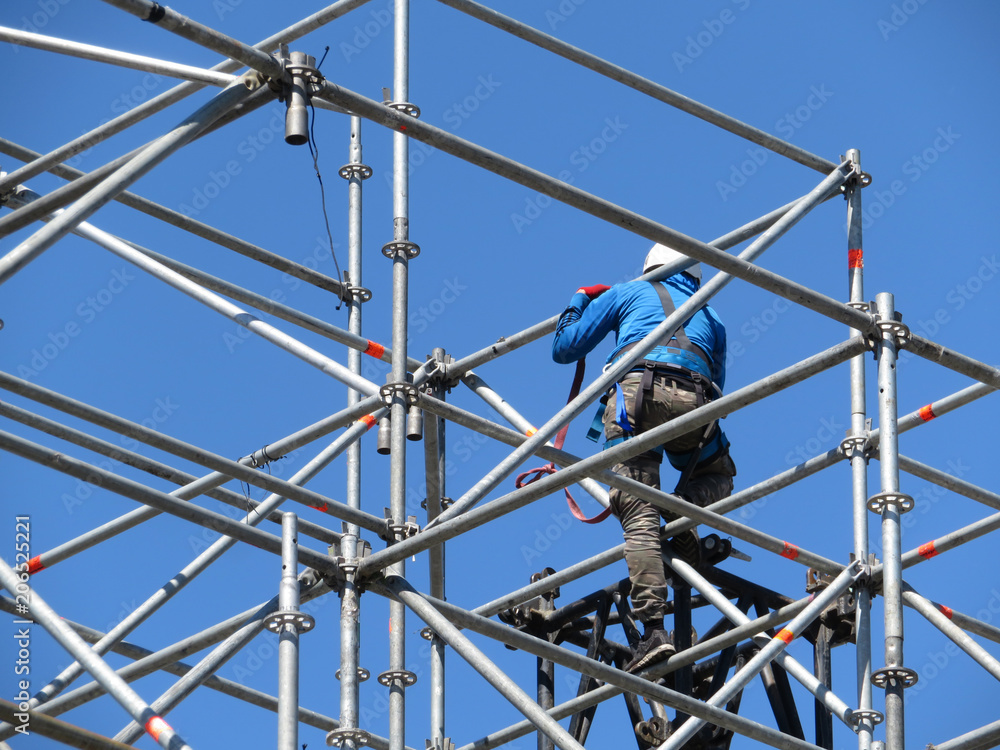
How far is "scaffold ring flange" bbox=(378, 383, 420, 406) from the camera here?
33.9 ft

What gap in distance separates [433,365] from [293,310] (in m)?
0.96

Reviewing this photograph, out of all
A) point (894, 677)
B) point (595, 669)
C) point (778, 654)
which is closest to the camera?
point (894, 677)

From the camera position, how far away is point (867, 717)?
9.16m

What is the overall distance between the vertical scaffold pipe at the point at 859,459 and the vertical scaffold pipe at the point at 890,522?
7.8 inches

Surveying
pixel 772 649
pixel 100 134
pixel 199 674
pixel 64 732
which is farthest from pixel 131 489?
pixel 772 649

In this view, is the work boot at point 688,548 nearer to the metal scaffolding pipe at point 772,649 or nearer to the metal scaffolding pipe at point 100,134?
the metal scaffolding pipe at point 772,649

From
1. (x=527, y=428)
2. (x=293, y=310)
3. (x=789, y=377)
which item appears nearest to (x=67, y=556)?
(x=293, y=310)

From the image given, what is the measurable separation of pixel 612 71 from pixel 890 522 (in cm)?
383

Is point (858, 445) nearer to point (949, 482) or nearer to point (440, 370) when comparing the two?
point (949, 482)

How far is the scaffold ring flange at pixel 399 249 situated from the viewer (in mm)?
11492

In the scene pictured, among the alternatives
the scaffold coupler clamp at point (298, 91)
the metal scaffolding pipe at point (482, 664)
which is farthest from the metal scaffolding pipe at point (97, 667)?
the scaffold coupler clamp at point (298, 91)

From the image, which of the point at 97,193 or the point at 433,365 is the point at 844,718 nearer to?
the point at 433,365

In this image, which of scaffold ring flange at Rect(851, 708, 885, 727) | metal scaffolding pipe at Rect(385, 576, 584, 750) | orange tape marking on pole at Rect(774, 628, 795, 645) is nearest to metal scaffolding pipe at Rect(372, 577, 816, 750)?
metal scaffolding pipe at Rect(385, 576, 584, 750)

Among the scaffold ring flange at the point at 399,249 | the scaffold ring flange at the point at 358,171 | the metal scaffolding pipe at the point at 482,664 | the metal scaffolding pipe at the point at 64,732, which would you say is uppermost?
the scaffold ring flange at the point at 358,171
